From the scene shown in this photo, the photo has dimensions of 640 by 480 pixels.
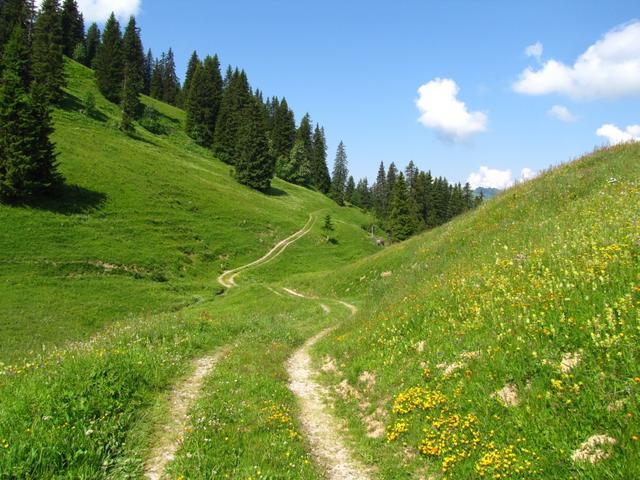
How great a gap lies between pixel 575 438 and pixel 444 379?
3.18m

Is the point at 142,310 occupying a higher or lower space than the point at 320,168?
lower

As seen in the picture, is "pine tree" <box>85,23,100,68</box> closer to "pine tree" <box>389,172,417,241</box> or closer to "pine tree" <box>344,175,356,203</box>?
"pine tree" <box>344,175,356,203</box>

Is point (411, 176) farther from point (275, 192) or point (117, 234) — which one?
point (117, 234)

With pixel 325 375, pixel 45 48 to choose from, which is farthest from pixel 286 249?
pixel 45 48

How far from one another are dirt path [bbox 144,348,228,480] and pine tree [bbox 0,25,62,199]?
44.1 m

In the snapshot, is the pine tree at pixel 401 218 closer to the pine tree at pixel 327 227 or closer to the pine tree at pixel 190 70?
the pine tree at pixel 327 227

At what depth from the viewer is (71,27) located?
387ft

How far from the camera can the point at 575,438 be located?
5.61 meters

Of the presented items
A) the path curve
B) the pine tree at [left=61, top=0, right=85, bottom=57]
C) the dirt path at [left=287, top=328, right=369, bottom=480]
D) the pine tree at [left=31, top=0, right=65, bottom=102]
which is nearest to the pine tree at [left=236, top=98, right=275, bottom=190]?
the pine tree at [left=31, top=0, right=65, bottom=102]

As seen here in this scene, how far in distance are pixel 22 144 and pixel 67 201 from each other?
309 inches

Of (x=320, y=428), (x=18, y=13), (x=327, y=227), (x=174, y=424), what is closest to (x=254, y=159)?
(x=327, y=227)

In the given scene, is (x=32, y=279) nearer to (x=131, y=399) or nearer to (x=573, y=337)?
(x=131, y=399)

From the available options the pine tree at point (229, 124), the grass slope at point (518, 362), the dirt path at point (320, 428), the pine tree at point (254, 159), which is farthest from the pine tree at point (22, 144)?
the pine tree at point (229, 124)

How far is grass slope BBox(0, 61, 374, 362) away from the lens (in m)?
33.3
